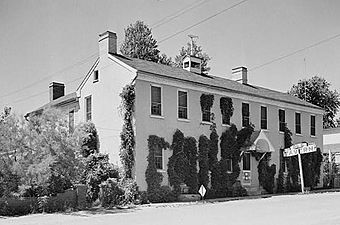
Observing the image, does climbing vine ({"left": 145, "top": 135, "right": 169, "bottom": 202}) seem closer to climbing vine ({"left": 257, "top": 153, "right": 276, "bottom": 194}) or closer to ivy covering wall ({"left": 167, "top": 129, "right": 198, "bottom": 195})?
ivy covering wall ({"left": 167, "top": 129, "right": 198, "bottom": 195})

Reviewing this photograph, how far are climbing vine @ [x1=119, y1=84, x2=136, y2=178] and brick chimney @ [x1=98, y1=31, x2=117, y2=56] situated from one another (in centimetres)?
360

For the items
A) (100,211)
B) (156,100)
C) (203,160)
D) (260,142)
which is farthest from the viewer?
(260,142)

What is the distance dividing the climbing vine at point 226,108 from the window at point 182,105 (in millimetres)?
3097

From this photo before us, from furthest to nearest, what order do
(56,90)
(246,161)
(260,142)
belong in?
(56,90)
(246,161)
(260,142)

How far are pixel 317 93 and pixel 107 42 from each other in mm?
33994

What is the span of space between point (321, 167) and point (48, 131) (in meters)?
24.6

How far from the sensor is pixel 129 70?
27.0m

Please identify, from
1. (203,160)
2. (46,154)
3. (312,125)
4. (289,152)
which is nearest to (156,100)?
(203,160)

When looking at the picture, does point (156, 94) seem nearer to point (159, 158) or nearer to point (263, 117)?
point (159, 158)

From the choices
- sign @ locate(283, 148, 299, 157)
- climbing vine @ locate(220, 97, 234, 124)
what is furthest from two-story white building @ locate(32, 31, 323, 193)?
sign @ locate(283, 148, 299, 157)

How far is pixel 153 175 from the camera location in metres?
26.6

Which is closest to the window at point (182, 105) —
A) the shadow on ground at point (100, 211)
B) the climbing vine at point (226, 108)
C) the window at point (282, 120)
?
the climbing vine at point (226, 108)

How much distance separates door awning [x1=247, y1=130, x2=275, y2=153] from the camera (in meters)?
32.1

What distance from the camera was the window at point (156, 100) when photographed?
27.4 meters
